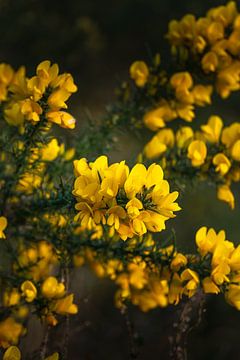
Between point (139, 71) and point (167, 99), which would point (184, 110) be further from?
point (139, 71)

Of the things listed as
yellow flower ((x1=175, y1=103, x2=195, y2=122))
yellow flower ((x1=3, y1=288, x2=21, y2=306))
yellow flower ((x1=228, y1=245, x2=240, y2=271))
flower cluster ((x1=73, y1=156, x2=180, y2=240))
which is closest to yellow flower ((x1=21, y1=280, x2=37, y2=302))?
yellow flower ((x1=3, y1=288, x2=21, y2=306))

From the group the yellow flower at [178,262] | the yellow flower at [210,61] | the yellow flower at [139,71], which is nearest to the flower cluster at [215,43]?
the yellow flower at [210,61]

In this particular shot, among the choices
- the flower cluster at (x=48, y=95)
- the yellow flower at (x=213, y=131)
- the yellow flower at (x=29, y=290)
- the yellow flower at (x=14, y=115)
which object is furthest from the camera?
the yellow flower at (x=213, y=131)

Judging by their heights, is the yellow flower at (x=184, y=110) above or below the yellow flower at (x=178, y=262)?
above

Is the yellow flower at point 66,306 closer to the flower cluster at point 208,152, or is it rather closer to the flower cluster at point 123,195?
the flower cluster at point 123,195

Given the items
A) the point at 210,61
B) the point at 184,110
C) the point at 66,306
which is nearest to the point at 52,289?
the point at 66,306

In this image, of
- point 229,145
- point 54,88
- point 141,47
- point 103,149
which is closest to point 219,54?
point 229,145

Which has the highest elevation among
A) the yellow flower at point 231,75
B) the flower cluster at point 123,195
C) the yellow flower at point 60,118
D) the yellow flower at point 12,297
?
the yellow flower at point 231,75

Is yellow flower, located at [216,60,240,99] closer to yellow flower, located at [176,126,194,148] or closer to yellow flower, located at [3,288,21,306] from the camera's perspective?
yellow flower, located at [176,126,194,148]
